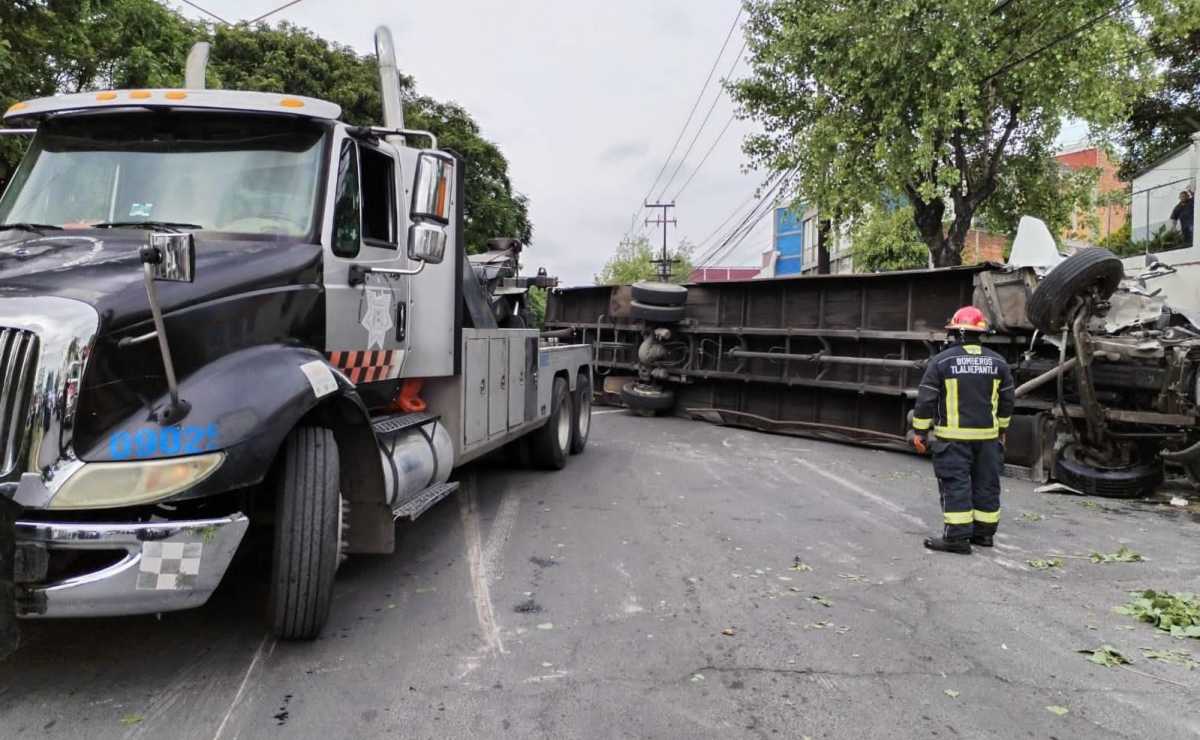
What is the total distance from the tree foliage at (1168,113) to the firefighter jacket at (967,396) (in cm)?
2232

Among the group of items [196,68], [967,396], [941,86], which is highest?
[941,86]

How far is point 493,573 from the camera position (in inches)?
195

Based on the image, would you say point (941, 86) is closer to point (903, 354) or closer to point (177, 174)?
point (903, 354)

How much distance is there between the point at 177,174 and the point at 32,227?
0.72 metres

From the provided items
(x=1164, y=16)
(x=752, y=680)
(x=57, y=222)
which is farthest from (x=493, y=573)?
(x=1164, y=16)

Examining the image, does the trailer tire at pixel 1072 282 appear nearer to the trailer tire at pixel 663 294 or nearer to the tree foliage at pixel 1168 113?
the trailer tire at pixel 663 294

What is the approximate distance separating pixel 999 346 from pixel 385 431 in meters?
7.55

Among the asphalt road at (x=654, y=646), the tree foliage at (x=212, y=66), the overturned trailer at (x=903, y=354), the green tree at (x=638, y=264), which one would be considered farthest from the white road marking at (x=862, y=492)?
the green tree at (x=638, y=264)

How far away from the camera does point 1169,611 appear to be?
4332 mm

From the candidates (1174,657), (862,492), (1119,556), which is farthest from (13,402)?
(862,492)

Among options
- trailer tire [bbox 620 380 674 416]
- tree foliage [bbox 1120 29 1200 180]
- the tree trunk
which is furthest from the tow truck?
tree foliage [bbox 1120 29 1200 180]

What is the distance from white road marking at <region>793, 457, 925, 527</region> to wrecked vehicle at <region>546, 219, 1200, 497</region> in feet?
6.22

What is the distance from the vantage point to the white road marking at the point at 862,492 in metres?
6.71

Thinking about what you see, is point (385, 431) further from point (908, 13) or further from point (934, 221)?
point (934, 221)
